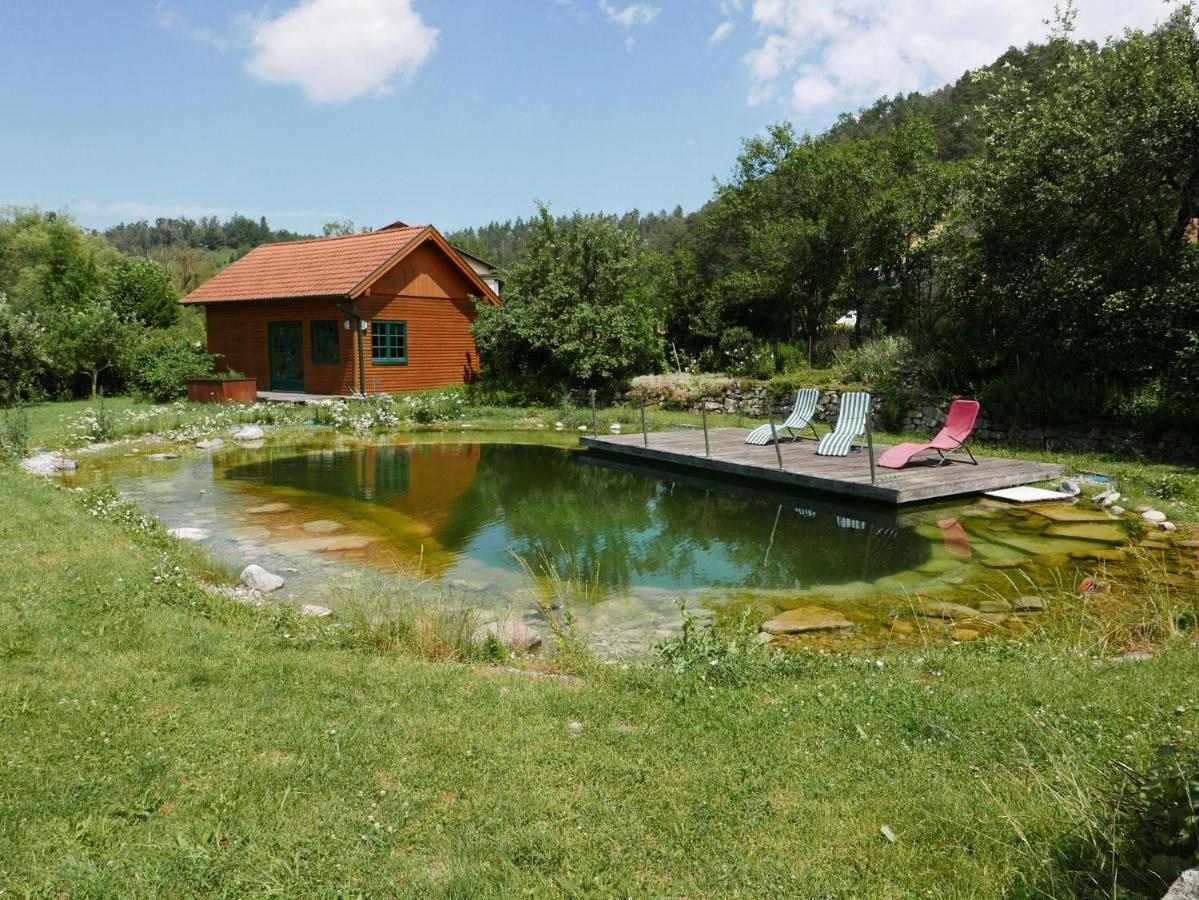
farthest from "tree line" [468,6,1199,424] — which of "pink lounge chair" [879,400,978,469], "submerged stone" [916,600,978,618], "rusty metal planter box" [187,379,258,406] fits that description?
"submerged stone" [916,600,978,618]

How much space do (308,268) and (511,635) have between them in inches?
847

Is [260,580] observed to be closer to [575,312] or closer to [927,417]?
[927,417]

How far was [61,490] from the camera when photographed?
32.2 ft

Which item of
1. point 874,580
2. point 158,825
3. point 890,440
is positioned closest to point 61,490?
point 158,825

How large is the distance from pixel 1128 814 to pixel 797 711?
1.65 meters

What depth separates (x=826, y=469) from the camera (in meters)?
11.5

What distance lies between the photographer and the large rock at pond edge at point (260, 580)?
23.0 ft

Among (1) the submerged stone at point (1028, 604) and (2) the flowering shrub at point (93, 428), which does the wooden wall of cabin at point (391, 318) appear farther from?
(1) the submerged stone at point (1028, 604)

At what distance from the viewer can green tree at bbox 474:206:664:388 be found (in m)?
20.6

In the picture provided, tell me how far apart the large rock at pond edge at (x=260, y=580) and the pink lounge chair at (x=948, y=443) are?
8.32 metres

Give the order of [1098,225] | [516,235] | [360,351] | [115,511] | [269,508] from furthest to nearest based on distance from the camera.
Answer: [516,235], [360,351], [1098,225], [269,508], [115,511]

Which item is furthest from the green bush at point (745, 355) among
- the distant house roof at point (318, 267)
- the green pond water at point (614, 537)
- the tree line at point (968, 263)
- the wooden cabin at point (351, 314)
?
the distant house roof at point (318, 267)

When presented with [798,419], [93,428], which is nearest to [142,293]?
[93,428]

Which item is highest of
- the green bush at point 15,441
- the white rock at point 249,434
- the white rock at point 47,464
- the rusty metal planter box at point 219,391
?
the rusty metal planter box at point 219,391
